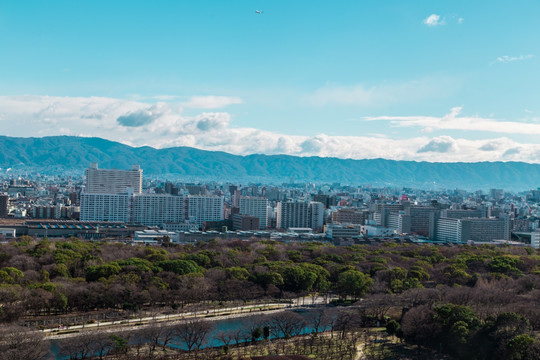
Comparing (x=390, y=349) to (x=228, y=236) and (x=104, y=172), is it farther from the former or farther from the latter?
(x=104, y=172)

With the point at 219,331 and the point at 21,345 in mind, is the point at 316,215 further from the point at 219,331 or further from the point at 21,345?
the point at 21,345

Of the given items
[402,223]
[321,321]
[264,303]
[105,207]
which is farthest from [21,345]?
[402,223]

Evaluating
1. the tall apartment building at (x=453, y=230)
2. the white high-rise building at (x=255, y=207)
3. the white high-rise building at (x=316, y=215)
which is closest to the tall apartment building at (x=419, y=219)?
the tall apartment building at (x=453, y=230)

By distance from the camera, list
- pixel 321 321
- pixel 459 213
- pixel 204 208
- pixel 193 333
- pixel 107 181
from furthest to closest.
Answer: pixel 107 181 → pixel 204 208 → pixel 459 213 → pixel 321 321 → pixel 193 333

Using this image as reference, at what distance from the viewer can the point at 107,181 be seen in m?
69.7

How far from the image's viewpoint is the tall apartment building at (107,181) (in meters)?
68.8

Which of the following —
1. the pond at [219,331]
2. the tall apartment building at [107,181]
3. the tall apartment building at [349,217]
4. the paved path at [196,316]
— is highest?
the tall apartment building at [107,181]

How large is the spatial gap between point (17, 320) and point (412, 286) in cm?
1527

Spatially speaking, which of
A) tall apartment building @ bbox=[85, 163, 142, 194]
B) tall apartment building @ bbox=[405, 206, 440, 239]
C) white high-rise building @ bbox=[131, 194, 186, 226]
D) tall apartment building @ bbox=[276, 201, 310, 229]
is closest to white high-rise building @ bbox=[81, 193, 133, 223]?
white high-rise building @ bbox=[131, 194, 186, 226]

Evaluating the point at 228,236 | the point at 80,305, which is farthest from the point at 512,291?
the point at 228,236

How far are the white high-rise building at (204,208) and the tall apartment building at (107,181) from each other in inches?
420

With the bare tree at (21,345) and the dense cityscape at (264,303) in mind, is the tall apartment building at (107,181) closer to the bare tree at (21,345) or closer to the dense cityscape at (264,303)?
the dense cityscape at (264,303)

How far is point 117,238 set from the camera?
44375 mm

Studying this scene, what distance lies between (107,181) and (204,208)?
15.1 m
